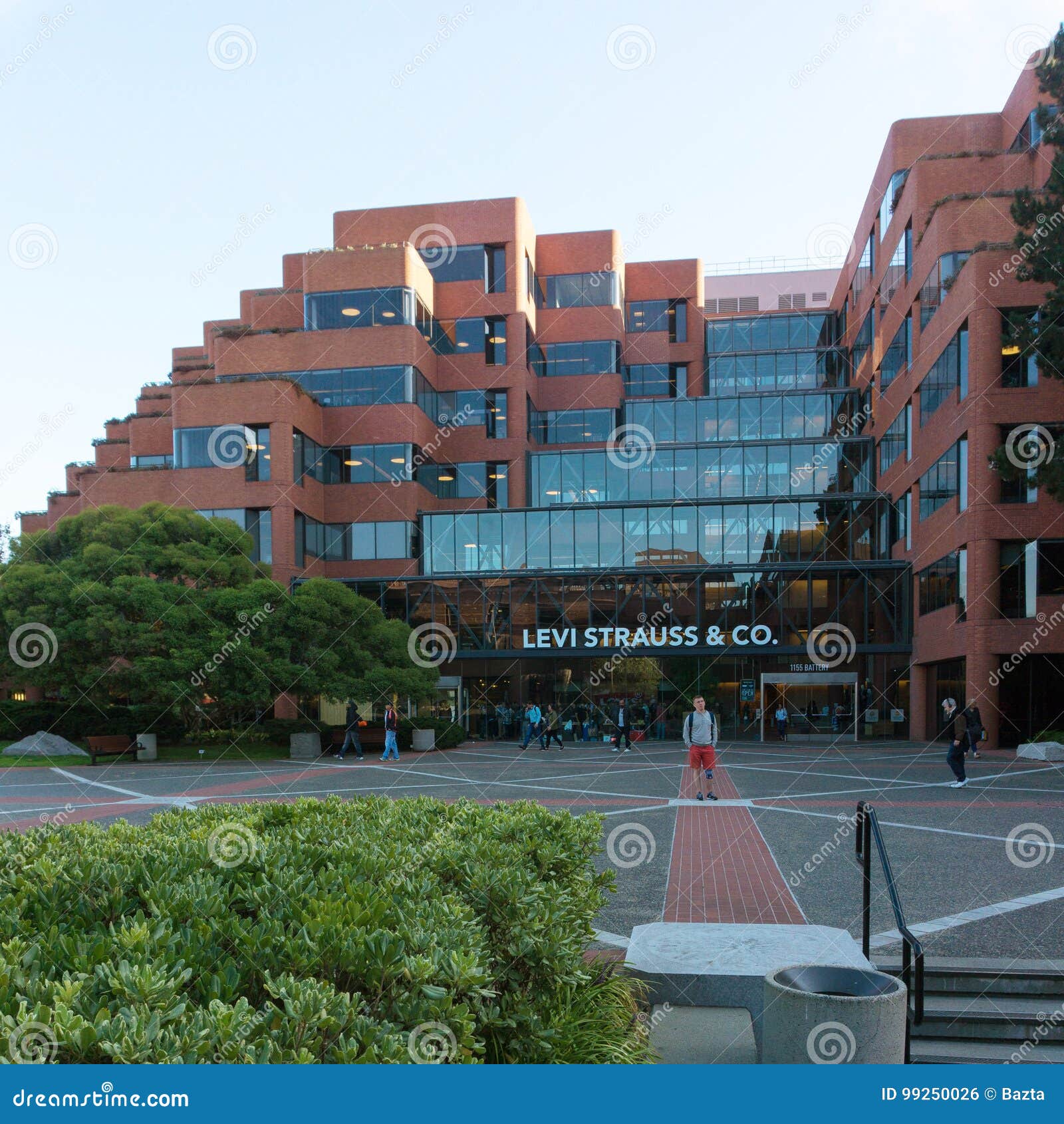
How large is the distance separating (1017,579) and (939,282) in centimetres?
1126

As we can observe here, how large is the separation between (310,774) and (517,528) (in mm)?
18617

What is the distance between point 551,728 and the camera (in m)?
34.5

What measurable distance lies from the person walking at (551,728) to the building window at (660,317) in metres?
27.5

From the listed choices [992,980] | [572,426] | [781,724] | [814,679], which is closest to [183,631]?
[781,724]

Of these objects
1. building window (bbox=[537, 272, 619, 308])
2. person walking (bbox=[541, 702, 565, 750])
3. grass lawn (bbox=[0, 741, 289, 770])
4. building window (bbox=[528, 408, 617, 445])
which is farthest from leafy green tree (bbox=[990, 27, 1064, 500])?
building window (bbox=[537, 272, 619, 308])

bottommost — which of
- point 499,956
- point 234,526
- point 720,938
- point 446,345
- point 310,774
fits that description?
point 310,774

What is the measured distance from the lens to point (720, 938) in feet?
21.5

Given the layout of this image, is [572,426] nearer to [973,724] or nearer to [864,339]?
[864,339]

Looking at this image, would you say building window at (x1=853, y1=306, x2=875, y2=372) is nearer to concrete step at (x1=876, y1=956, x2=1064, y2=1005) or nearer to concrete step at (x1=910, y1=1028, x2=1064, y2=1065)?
concrete step at (x1=876, y1=956, x2=1064, y2=1005)

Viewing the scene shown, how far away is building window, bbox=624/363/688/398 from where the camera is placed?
5644cm

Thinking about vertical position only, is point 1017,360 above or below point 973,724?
above

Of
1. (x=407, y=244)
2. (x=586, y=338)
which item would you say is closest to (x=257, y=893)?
(x=407, y=244)

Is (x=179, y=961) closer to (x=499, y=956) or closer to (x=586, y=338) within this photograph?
(x=499, y=956)

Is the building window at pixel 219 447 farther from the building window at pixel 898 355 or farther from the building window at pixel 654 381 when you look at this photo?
the building window at pixel 898 355
